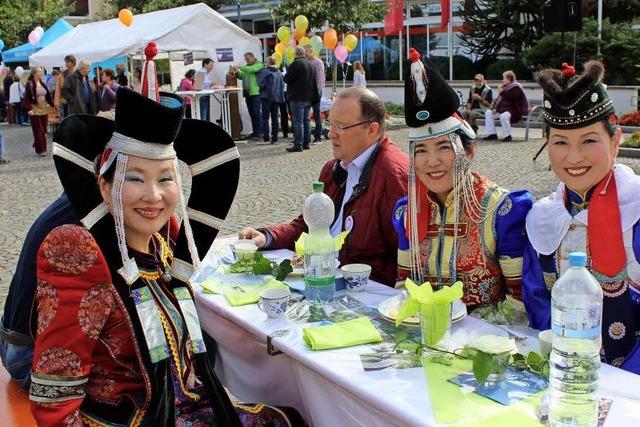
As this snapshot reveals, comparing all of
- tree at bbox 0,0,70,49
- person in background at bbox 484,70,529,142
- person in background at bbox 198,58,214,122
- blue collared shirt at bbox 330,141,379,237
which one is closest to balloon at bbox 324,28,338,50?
person in background at bbox 198,58,214,122

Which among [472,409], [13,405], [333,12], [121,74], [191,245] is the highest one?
[333,12]

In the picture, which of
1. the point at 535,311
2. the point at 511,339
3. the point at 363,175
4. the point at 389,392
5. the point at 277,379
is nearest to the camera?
the point at 389,392

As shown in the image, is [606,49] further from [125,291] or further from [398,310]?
[125,291]

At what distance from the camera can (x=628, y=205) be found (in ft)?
7.31

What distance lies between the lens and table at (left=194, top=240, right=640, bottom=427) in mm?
1841

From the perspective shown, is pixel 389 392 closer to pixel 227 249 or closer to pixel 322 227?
pixel 322 227

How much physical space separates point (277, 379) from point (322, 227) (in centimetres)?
67

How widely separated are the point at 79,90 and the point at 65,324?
1364cm

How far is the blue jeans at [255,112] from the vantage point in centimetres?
1404

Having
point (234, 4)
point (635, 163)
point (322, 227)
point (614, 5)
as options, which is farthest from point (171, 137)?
point (234, 4)

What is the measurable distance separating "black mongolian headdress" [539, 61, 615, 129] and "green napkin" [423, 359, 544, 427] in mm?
933

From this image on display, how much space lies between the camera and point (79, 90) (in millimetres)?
14406

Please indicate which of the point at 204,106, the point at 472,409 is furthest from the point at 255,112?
the point at 472,409

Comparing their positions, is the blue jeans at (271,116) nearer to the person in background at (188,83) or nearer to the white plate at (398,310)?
the person in background at (188,83)
